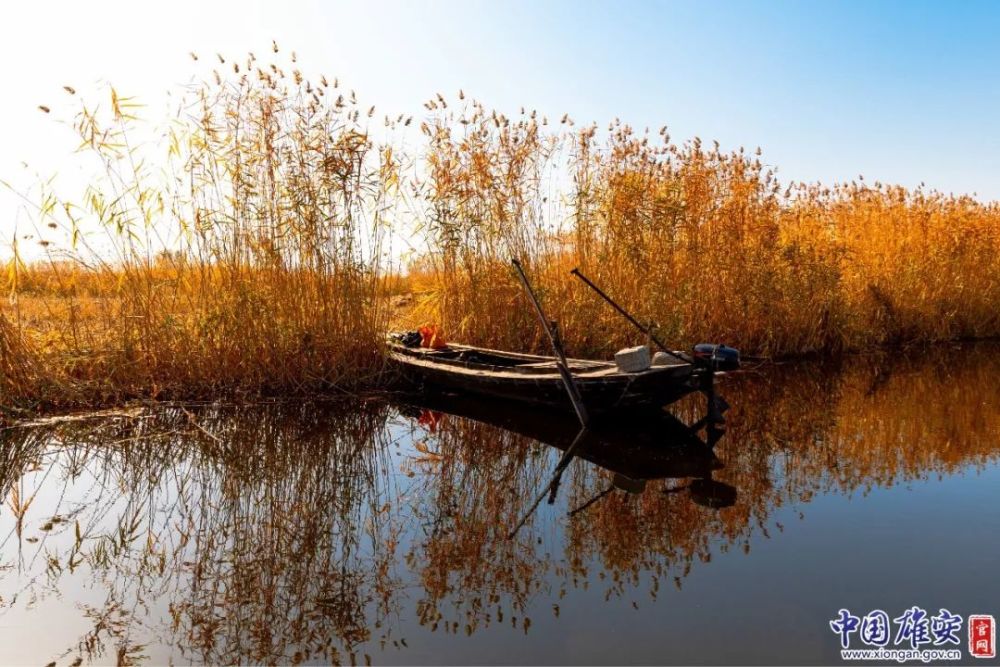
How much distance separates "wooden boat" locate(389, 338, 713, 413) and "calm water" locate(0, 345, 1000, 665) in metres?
0.35

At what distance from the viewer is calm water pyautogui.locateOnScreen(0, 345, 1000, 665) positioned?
3.15 metres

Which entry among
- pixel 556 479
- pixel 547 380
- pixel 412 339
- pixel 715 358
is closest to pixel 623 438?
pixel 547 380

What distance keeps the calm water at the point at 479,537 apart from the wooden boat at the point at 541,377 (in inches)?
13.7

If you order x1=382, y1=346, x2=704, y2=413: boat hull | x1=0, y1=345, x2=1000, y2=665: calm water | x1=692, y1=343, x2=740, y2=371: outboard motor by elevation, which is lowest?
x1=0, y1=345, x2=1000, y2=665: calm water

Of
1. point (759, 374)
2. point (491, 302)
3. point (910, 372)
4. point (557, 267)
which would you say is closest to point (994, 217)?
point (910, 372)

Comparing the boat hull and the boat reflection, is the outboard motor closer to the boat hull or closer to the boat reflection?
the boat hull

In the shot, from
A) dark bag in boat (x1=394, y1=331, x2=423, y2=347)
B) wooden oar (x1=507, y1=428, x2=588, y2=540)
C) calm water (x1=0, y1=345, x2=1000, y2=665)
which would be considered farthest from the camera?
dark bag in boat (x1=394, y1=331, x2=423, y2=347)

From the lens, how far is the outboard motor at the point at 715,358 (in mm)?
6102

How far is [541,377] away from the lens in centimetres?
679

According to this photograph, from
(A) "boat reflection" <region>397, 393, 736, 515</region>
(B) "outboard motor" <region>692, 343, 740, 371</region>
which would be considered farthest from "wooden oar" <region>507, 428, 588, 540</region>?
(B) "outboard motor" <region>692, 343, 740, 371</region>

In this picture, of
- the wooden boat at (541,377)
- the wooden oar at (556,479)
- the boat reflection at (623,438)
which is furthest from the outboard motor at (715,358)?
the wooden oar at (556,479)

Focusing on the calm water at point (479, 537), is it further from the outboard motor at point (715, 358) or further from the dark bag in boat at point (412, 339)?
the dark bag in boat at point (412, 339)

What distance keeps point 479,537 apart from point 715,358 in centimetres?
287

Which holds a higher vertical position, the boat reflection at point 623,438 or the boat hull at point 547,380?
the boat hull at point 547,380
